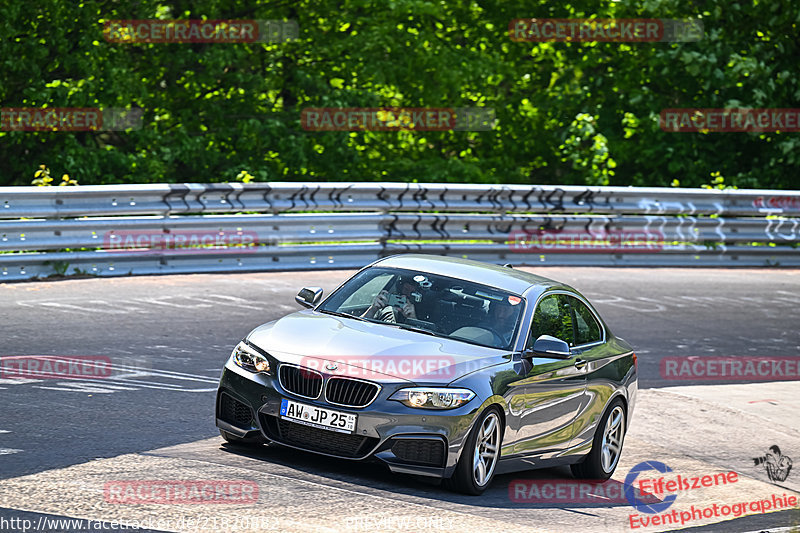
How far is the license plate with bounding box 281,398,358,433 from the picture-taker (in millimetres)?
7883

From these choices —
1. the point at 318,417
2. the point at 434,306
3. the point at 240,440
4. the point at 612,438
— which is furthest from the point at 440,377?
the point at 612,438

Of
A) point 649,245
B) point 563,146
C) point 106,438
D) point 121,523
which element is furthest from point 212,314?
point 563,146

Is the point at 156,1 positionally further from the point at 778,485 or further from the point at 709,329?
the point at 778,485

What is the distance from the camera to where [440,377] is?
8008mm

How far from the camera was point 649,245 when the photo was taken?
2116 centimetres

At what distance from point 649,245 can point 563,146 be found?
5068 millimetres

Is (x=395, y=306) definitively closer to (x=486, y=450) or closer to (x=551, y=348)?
(x=551, y=348)

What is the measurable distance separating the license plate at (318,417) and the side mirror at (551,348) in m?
1.45

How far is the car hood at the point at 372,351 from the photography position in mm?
8008

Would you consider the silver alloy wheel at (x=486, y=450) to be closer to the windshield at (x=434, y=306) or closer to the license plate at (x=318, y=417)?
Result: the windshield at (x=434, y=306)

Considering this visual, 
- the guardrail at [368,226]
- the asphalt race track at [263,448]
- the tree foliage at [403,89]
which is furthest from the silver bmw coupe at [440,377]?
the tree foliage at [403,89]

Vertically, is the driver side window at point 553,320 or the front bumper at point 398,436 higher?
the driver side window at point 553,320

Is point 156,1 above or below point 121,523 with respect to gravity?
above

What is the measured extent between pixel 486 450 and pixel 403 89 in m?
17.5
